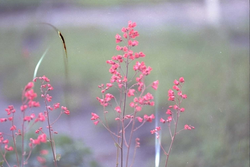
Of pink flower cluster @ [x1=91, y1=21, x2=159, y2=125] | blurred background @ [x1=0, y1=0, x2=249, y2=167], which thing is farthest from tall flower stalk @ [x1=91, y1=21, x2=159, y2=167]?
blurred background @ [x1=0, y1=0, x2=249, y2=167]

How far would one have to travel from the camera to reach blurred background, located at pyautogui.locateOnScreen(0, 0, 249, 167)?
1.18 meters

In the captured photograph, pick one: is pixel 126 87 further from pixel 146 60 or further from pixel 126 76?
pixel 146 60

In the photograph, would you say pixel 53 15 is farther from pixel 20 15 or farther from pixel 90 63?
pixel 90 63

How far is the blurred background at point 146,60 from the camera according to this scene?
118cm

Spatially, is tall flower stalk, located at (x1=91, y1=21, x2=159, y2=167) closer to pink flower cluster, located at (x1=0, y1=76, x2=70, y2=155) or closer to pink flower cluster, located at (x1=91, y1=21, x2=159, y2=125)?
pink flower cluster, located at (x1=91, y1=21, x2=159, y2=125)

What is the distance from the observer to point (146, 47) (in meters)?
1.22

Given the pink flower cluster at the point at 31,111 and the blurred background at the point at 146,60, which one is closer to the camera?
the pink flower cluster at the point at 31,111

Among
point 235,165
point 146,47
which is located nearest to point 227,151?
point 235,165

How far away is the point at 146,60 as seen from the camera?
1.22 metres

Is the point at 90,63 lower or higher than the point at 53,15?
lower

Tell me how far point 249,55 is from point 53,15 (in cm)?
91

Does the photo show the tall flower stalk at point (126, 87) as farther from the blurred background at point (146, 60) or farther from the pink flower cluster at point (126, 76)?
the blurred background at point (146, 60)

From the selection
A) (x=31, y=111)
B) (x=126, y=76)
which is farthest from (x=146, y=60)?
(x=31, y=111)

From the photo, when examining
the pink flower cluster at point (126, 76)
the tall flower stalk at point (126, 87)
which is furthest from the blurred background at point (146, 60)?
the pink flower cluster at point (126, 76)
